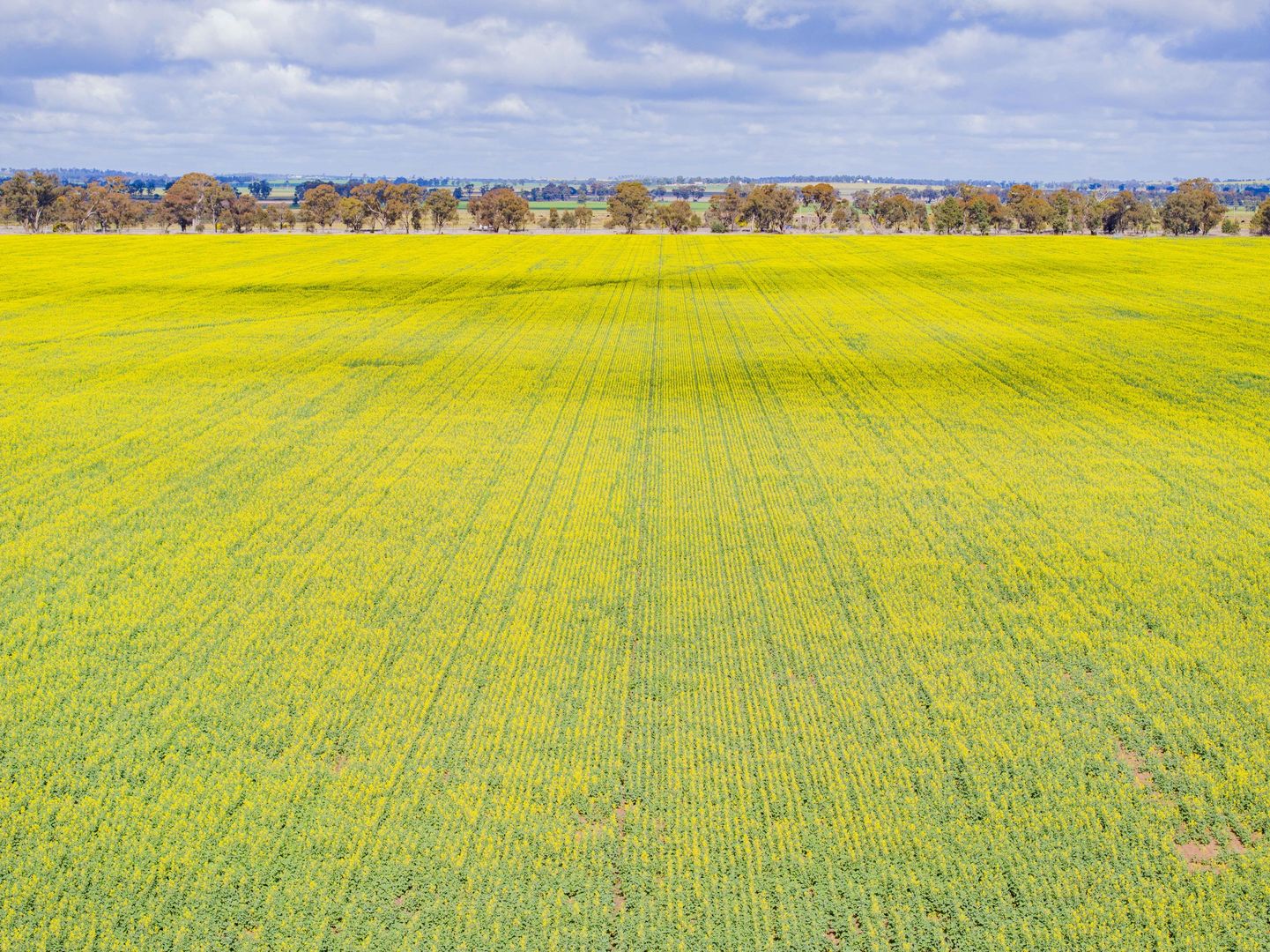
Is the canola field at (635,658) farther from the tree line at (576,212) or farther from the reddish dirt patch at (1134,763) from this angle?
the tree line at (576,212)

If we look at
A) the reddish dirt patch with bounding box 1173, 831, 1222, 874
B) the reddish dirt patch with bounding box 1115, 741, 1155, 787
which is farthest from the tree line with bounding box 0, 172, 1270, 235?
the reddish dirt patch with bounding box 1173, 831, 1222, 874

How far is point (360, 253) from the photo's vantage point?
302 ft

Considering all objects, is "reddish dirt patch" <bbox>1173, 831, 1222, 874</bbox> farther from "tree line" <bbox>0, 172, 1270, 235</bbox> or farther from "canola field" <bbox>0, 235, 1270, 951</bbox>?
"tree line" <bbox>0, 172, 1270, 235</bbox>

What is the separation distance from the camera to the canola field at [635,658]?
41.2 ft

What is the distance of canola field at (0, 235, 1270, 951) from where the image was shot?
12547 millimetres

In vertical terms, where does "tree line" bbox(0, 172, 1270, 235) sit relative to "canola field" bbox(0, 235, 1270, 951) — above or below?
above

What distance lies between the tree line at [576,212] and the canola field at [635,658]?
Answer: 130891mm

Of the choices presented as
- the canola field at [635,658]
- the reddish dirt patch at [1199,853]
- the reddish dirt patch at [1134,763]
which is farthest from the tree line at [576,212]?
the reddish dirt patch at [1199,853]

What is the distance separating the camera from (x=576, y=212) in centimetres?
17700

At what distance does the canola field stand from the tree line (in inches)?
5153

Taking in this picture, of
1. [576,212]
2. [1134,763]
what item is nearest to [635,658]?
[1134,763]

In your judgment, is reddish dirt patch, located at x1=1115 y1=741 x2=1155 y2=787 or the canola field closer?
the canola field

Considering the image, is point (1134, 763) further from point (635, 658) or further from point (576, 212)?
point (576, 212)

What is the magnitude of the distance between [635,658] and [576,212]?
170 m
